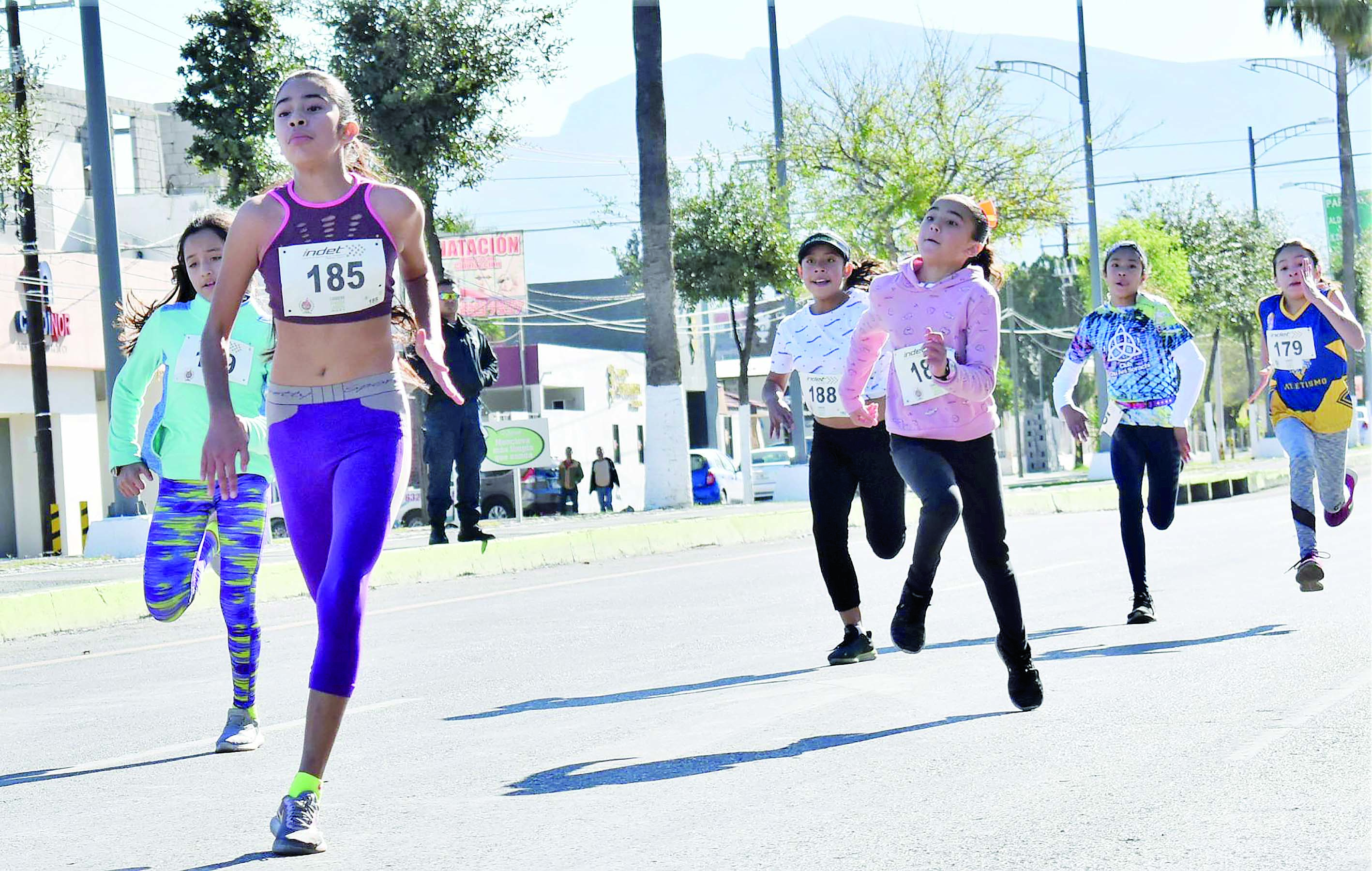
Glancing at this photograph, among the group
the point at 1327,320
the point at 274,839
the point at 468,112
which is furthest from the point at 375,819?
the point at 468,112

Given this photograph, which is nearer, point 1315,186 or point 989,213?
point 989,213

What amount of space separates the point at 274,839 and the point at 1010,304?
221 ft

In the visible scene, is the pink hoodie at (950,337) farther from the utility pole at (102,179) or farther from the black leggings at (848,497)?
the utility pole at (102,179)

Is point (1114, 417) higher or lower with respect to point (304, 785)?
higher

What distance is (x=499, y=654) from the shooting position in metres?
9.08

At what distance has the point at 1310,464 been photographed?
35.1 ft

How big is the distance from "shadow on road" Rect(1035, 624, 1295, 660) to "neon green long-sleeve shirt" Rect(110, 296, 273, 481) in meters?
3.53

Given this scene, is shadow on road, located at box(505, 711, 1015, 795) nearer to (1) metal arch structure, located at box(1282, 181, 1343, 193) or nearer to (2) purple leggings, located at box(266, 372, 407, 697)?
(2) purple leggings, located at box(266, 372, 407, 697)

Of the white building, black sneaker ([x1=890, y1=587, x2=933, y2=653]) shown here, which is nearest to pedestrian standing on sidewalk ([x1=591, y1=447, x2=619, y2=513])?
the white building

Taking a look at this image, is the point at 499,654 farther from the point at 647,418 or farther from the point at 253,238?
the point at 647,418

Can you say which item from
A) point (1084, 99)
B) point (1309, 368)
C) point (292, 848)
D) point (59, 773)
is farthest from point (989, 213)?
point (1084, 99)

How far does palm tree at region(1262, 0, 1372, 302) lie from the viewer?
46.4 meters

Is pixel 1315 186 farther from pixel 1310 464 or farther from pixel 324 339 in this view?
pixel 324 339

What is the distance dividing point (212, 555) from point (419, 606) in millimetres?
5579
